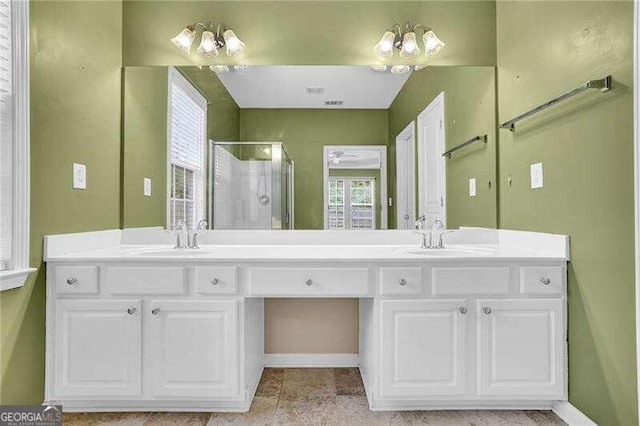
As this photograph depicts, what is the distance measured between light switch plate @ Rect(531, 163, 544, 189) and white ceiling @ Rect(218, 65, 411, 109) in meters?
0.89

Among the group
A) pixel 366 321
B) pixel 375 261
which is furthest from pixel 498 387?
pixel 375 261

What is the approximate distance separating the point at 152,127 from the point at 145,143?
11 cm

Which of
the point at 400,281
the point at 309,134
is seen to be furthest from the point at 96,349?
the point at 309,134

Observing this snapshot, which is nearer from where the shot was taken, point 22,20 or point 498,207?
point 22,20

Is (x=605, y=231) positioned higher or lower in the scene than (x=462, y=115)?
lower

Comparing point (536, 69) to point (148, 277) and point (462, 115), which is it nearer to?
Result: point (462, 115)

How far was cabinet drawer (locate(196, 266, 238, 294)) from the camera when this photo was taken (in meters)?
1.63

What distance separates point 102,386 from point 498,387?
1.75 metres

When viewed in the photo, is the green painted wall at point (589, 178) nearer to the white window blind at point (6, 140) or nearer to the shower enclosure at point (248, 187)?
the shower enclosure at point (248, 187)

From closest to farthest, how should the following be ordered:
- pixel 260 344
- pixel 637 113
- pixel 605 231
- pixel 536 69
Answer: pixel 637 113 < pixel 605 231 < pixel 536 69 < pixel 260 344

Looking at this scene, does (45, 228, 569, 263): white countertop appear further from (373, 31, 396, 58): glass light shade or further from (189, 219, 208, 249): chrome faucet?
(373, 31, 396, 58): glass light shade

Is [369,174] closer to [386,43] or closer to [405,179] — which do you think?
[405,179]

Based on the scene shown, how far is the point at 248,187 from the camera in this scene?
2.13m

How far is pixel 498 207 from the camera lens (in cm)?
217
